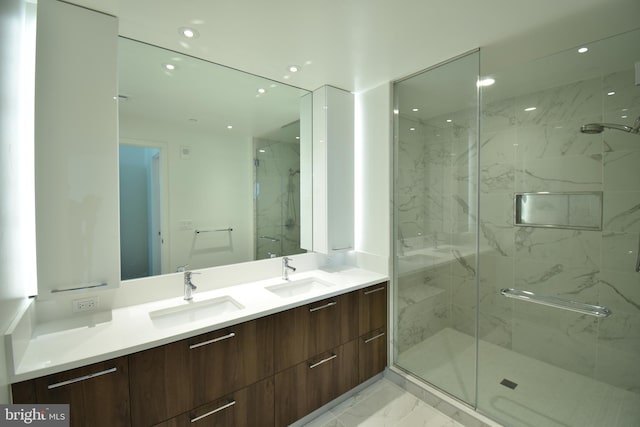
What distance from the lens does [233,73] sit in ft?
6.82

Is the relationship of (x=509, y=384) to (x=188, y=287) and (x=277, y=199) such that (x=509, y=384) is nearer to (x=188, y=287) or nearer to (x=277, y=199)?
(x=277, y=199)

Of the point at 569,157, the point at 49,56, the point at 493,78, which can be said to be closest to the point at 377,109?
the point at 493,78

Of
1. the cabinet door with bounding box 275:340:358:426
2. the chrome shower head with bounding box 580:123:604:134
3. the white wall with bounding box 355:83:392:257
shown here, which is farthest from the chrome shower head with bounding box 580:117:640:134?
the cabinet door with bounding box 275:340:358:426

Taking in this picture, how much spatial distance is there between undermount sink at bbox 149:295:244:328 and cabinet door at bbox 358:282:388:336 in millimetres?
984

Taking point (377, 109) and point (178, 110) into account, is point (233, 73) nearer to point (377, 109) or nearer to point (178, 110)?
point (178, 110)

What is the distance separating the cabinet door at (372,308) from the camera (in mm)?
2168

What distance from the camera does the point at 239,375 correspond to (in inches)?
60.1

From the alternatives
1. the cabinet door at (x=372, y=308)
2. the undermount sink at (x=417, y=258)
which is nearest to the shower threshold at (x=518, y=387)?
the cabinet door at (x=372, y=308)

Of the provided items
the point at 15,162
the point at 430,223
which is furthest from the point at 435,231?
the point at 15,162

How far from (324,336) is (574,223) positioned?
7.25ft

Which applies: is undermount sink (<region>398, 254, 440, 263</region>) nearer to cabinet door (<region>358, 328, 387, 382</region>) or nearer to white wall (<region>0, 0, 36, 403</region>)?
cabinet door (<region>358, 328, 387, 382</region>)

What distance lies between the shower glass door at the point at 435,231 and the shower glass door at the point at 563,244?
0.26 metres

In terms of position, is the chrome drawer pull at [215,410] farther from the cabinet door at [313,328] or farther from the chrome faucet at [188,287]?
the chrome faucet at [188,287]

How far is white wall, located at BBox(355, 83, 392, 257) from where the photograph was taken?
2.37 m
